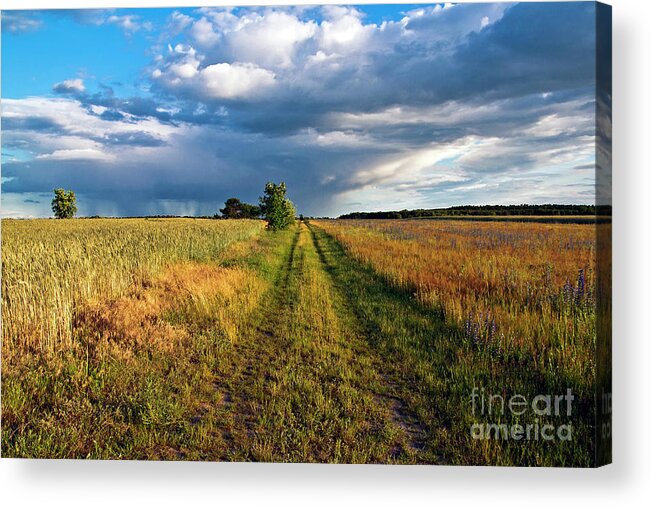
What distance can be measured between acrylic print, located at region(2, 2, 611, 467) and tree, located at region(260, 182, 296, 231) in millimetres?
75

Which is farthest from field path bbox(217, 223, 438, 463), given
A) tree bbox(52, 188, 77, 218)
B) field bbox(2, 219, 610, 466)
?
tree bbox(52, 188, 77, 218)

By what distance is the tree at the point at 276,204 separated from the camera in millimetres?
5237

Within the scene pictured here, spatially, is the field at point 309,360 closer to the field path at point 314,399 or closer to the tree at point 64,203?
the field path at point 314,399

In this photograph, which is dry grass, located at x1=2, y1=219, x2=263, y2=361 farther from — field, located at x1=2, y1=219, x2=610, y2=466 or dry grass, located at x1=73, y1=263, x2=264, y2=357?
dry grass, located at x1=73, y1=263, x2=264, y2=357

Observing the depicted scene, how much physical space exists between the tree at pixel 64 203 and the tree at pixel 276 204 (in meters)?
2.29

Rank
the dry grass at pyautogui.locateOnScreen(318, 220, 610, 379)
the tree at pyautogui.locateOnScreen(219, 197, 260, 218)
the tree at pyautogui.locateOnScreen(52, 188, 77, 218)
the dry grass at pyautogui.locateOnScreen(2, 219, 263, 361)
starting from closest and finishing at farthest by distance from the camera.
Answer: the dry grass at pyautogui.locateOnScreen(318, 220, 610, 379) < the dry grass at pyautogui.locateOnScreen(2, 219, 263, 361) < the tree at pyautogui.locateOnScreen(52, 188, 77, 218) < the tree at pyautogui.locateOnScreen(219, 197, 260, 218)

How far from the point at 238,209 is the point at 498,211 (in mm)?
3226

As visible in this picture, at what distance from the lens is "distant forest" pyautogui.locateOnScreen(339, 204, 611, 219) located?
4.52 meters

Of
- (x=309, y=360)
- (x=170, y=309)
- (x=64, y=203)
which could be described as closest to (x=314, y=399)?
(x=309, y=360)

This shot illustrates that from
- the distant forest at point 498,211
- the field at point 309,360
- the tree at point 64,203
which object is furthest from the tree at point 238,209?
the tree at point 64,203

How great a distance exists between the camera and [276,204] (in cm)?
594

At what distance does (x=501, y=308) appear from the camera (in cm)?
513

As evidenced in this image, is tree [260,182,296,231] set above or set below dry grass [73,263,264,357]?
above

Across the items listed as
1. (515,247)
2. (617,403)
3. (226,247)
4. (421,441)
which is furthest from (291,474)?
(226,247)
